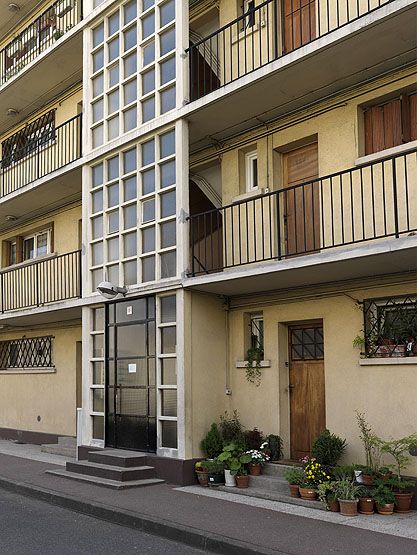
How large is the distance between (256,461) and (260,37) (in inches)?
281

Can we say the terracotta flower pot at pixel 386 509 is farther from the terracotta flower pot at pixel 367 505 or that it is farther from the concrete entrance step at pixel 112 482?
the concrete entrance step at pixel 112 482

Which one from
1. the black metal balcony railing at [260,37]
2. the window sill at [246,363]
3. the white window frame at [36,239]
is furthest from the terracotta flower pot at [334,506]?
the white window frame at [36,239]

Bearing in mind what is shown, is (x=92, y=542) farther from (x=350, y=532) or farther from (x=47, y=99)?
(x=47, y=99)

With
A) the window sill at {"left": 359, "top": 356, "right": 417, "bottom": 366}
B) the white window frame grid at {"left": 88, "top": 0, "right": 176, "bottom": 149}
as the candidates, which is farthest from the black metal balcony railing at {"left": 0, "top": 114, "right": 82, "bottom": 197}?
A: the window sill at {"left": 359, "top": 356, "right": 417, "bottom": 366}

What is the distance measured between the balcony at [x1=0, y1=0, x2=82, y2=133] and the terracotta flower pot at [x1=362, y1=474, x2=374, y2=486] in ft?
36.1

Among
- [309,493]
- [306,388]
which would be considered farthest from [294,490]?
[306,388]

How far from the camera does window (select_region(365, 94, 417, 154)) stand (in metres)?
10.5

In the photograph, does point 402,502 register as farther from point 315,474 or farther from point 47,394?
point 47,394

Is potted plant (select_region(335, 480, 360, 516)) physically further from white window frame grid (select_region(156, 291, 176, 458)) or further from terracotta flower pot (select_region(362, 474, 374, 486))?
white window frame grid (select_region(156, 291, 176, 458))

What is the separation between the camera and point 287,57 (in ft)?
35.0

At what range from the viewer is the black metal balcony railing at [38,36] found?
56.6ft

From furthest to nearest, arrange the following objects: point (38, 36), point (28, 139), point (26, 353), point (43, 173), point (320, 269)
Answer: point (28, 139)
point (26, 353)
point (38, 36)
point (43, 173)
point (320, 269)

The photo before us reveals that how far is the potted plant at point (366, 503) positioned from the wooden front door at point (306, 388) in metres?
2.09

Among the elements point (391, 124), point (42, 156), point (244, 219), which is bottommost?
point (244, 219)
